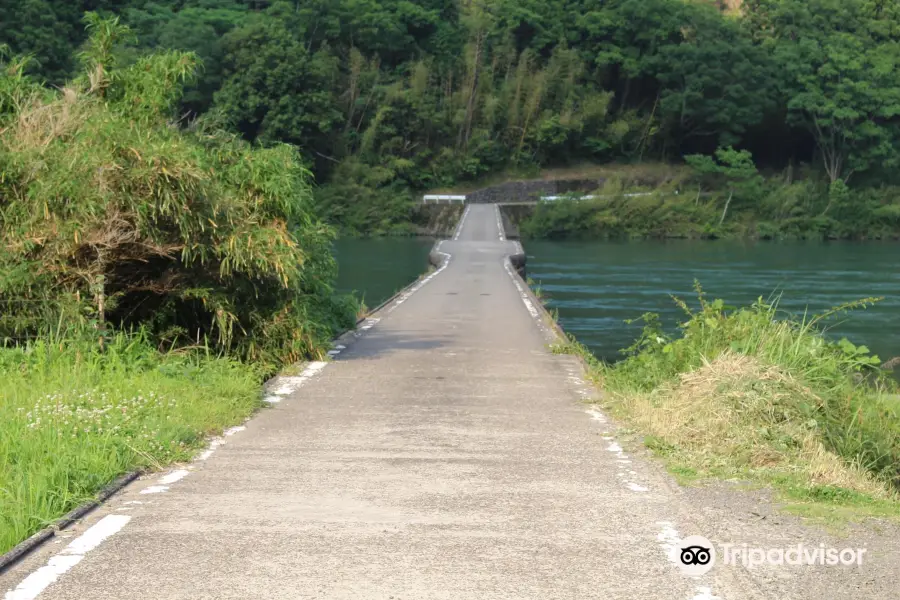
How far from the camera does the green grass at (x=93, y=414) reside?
6113mm

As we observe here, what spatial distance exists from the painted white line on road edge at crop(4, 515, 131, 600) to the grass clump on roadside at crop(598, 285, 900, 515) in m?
3.14

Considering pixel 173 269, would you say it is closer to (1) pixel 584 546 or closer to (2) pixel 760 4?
(1) pixel 584 546

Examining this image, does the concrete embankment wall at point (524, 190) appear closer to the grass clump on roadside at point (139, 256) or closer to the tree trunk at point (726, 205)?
the tree trunk at point (726, 205)

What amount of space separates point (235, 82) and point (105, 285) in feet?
171

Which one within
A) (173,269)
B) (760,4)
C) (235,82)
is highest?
(760,4)

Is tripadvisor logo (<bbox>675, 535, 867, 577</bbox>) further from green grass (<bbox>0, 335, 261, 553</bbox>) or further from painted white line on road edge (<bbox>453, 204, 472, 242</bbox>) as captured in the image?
painted white line on road edge (<bbox>453, 204, 472, 242</bbox>)

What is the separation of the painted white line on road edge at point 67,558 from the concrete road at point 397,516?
0.01 metres

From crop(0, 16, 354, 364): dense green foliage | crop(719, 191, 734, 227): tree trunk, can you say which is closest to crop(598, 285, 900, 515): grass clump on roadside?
crop(0, 16, 354, 364): dense green foliage

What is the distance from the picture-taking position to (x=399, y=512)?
5992 millimetres

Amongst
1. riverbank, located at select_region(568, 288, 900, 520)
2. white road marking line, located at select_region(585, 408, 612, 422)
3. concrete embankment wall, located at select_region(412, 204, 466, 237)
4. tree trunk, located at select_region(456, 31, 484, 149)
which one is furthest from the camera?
tree trunk, located at select_region(456, 31, 484, 149)

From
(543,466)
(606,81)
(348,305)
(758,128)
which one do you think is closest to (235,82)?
(606,81)

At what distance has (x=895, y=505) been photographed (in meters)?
6.39

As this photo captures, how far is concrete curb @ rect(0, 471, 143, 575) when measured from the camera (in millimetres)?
5027

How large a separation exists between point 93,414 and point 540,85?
64.5 metres
